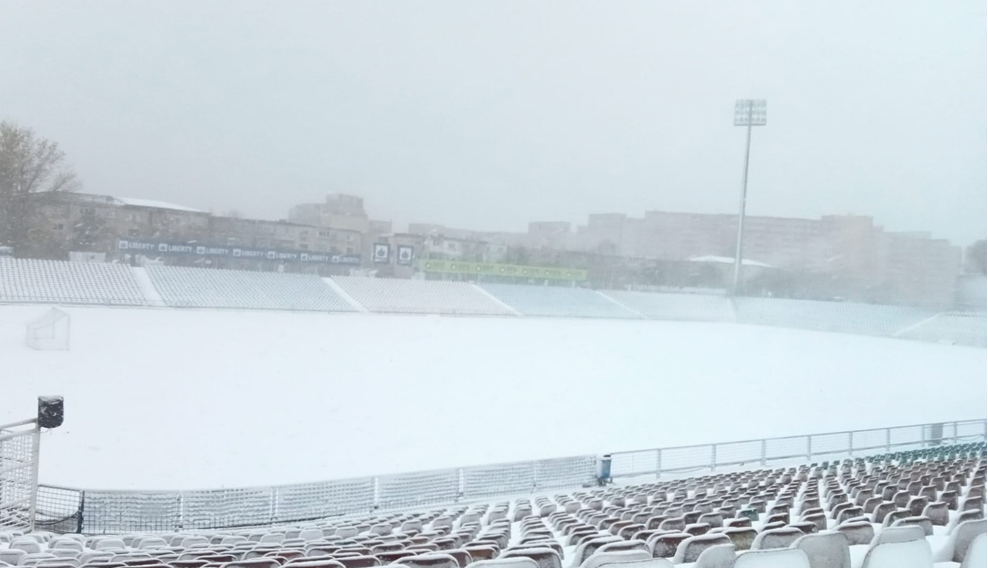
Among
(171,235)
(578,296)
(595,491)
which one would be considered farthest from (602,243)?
(595,491)

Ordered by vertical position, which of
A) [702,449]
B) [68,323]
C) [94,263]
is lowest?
[702,449]

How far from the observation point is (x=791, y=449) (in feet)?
36.1

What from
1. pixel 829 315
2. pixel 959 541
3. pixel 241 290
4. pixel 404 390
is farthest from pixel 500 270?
pixel 959 541

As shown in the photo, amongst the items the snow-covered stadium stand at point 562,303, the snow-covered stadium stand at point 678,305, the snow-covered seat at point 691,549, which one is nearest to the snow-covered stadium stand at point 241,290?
the snow-covered stadium stand at point 562,303

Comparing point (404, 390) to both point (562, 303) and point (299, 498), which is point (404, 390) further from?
point (562, 303)

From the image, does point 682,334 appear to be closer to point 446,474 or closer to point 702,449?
point 702,449

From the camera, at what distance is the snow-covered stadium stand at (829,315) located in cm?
1981

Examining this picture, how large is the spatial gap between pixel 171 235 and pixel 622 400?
25.8 feet

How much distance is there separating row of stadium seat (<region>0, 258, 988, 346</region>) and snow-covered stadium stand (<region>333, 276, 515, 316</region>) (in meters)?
0.02

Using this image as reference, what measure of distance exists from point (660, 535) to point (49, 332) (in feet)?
36.3

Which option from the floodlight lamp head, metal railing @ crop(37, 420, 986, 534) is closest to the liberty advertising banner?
metal railing @ crop(37, 420, 986, 534)

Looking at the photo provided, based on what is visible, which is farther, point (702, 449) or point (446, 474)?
point (702, 449)

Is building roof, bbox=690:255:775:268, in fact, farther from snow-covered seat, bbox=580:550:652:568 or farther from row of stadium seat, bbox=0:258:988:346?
snow-covered seat, bbox=580:550:652:568

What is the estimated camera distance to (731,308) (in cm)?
2195
